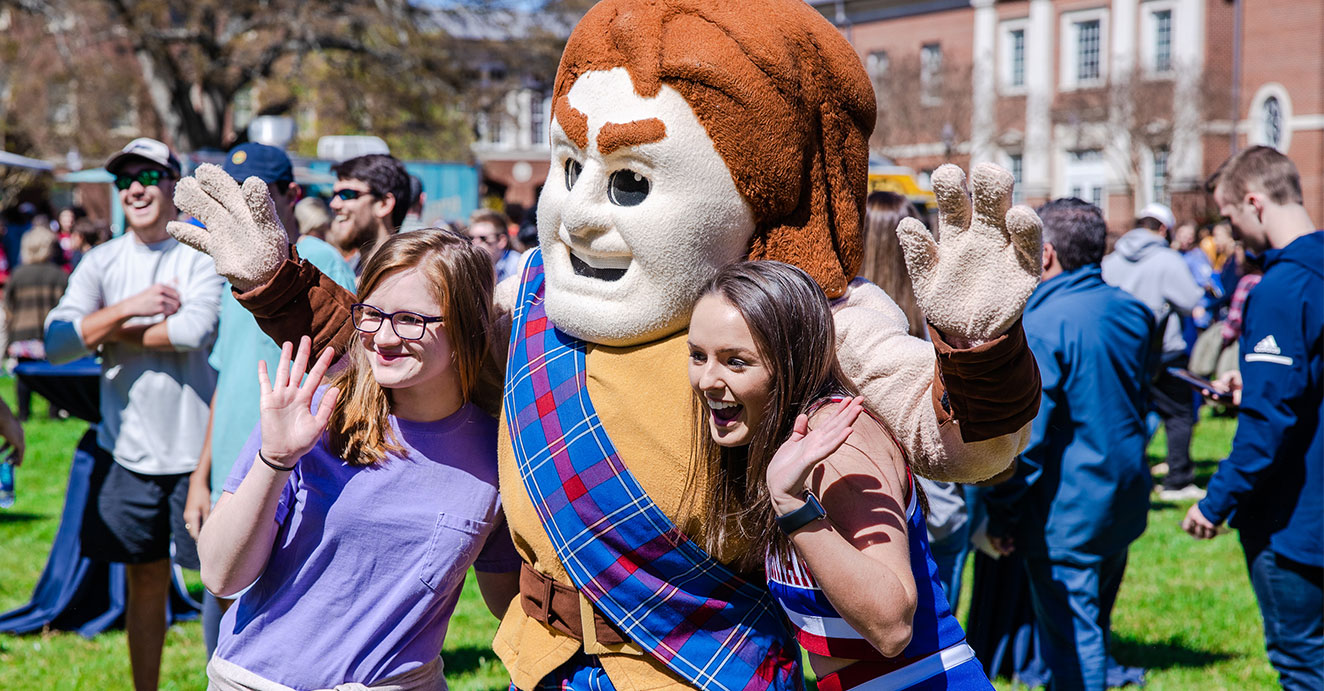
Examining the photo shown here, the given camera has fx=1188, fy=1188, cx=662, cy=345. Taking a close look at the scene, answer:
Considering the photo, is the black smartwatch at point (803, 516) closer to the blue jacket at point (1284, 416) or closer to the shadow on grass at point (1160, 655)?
the blue jacket at point (1284, 416)

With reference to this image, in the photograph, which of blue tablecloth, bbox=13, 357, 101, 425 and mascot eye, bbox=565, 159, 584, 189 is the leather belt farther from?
blue tablecloth, bbox=13, 357, 101, 425

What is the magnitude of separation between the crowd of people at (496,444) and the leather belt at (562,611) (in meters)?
0.02

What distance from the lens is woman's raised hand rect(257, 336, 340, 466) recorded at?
2312 millimetres

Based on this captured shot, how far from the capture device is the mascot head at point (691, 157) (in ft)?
7.71

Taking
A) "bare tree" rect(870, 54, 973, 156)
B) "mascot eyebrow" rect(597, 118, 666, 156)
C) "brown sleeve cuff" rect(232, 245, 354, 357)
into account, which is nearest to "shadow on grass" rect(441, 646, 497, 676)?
"brown sleeve cuff" rect(232, 245, 354, 357)

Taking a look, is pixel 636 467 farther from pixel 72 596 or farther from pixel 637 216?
pixel 72 596

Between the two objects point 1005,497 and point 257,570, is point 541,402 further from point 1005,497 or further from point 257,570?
point 1005,497

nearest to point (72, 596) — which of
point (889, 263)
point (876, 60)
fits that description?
point (889, 263)

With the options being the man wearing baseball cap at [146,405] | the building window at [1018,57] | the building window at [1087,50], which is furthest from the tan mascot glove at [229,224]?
the building window at [1018,57]

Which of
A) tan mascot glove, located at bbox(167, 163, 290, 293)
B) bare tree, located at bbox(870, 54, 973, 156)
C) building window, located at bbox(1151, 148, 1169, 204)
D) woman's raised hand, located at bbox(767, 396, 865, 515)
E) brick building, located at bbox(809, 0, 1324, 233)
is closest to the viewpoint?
woman's raised hand, located at bbox(767, 396, 865, 515)

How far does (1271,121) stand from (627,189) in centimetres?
3419

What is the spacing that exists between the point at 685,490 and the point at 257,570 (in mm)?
888

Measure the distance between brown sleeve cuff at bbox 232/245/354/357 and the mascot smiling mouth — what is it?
0.66 metres

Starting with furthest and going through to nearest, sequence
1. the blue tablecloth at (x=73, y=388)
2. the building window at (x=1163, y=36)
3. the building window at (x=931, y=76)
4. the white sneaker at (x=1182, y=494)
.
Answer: the building window at (x=931, y=76), the building window at (x=1163, y=36), the white sneaker at (x=1182, y=494), the blue tablecloth at (x=73, y=388)
